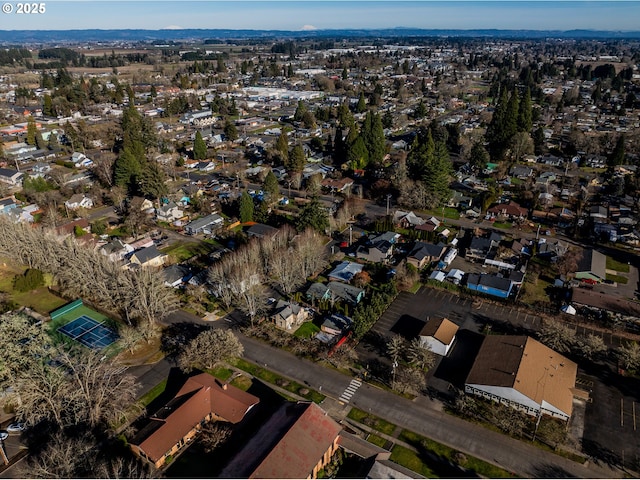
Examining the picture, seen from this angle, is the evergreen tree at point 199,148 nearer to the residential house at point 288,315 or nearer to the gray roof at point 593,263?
the residential house at point 288,315

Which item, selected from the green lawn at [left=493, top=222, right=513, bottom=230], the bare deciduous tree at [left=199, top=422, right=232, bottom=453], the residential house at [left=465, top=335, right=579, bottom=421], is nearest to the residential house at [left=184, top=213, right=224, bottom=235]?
the bare deciduous tree at [left=199, top=422, right=232, bottom=453]

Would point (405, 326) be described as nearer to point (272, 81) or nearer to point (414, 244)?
point (414, 244)

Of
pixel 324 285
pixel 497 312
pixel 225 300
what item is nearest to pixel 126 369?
pixel 225 300

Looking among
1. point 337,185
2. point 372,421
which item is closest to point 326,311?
point 372,421

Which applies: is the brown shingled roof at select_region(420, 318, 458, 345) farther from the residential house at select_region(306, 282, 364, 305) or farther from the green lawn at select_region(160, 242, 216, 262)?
the green lawn at select_region(160, 242, 216, 262)

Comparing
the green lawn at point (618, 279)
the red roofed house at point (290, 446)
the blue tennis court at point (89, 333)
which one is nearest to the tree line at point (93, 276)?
the blue tennis court at point (89, 333)
